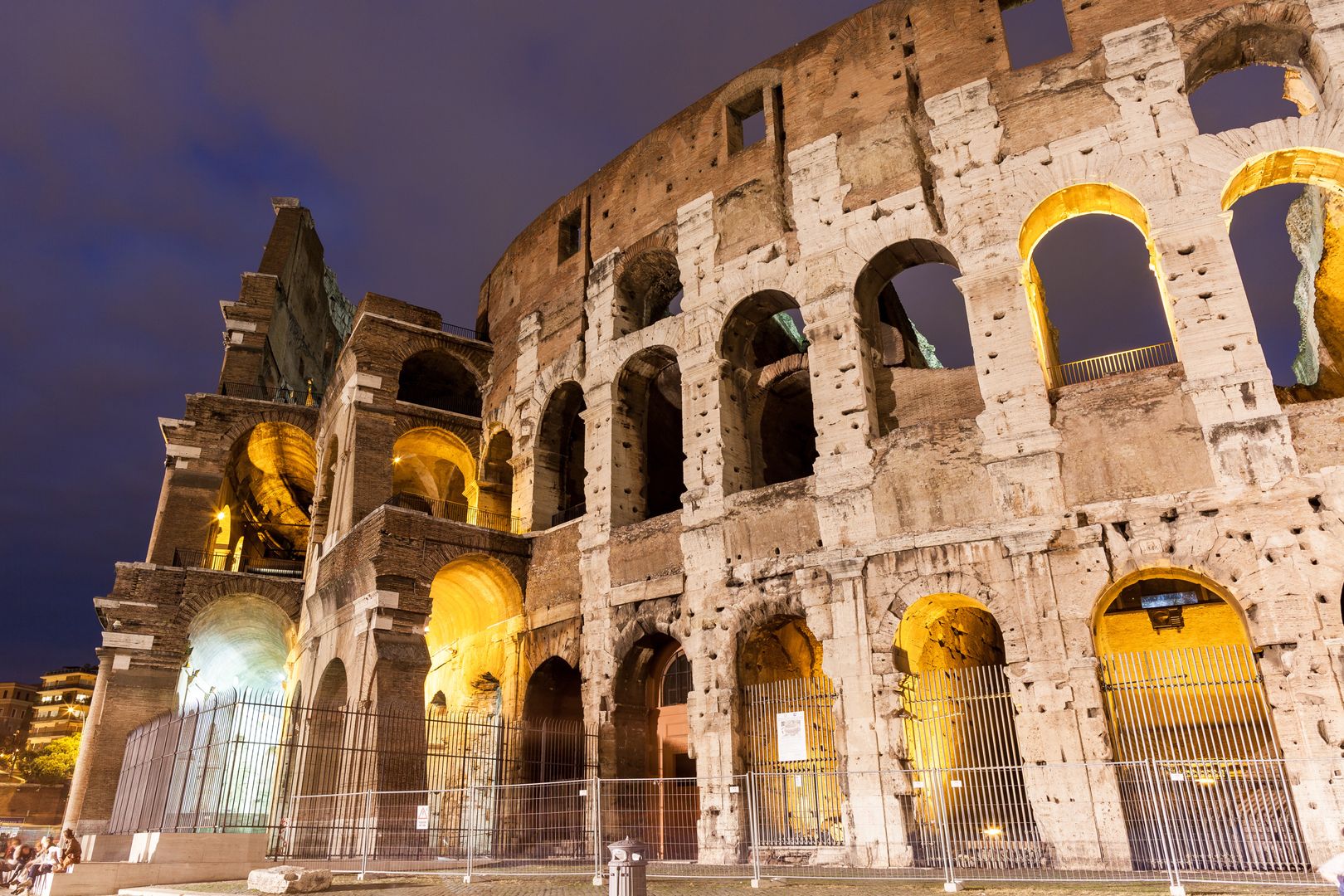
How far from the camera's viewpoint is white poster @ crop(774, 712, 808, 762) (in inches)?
469

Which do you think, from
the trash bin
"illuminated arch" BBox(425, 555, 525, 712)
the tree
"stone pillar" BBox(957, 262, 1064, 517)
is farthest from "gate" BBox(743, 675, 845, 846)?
the tree

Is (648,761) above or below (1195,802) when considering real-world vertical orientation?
above

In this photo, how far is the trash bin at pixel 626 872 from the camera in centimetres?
623

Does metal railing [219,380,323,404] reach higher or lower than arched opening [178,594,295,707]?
higher

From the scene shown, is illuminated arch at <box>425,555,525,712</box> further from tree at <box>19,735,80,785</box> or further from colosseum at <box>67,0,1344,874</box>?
tree at <box>19,735,80,785</box>

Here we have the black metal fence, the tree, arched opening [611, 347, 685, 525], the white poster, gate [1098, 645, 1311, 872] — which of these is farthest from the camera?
the tree

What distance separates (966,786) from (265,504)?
952 inches

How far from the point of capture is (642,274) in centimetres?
1697

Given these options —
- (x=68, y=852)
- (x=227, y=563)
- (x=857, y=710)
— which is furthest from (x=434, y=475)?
(x=857, y=710)

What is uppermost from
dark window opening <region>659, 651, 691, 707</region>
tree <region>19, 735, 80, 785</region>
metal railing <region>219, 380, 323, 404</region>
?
metal railing <region>219, 380, 323, 404</region>

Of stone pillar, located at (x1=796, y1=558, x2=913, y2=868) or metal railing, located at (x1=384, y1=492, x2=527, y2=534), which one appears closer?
stone pillar, located at (x1=796, y1=558, x2=913, y2=868)

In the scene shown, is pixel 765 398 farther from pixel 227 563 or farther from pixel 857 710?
pixel 227 563

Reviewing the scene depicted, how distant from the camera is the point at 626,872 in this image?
20.4ft

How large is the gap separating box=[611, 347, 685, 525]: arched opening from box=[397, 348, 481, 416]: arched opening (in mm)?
4796
